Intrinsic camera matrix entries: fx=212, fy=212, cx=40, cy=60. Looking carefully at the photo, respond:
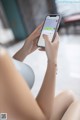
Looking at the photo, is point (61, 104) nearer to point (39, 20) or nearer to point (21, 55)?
point (21, 55)

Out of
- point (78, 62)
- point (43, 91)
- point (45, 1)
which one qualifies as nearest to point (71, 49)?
point (78, 62)

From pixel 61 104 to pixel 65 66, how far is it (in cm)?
119

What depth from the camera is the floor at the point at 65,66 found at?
71.2 inches

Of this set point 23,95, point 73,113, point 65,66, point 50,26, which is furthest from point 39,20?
point 23,95

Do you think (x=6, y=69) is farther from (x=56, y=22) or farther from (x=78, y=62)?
(x=78, y=62)

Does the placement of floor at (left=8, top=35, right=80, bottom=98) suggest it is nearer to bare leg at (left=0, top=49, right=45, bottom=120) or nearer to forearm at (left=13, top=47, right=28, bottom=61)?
forearm at (left=13, top=47, right=28, bottom=61)

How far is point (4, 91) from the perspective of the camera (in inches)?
23.7

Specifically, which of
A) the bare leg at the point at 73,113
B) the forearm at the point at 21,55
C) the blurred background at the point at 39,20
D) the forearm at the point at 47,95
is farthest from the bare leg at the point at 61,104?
the blurred background at the point at 39,20

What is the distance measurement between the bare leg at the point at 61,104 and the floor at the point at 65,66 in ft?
2.27

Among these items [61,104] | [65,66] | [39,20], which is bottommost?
[65,66]

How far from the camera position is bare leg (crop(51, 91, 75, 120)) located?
34.6 inches

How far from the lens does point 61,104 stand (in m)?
0.92

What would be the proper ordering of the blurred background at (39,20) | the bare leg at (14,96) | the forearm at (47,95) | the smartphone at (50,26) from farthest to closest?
the blurred background at (39,20)
the smartphone at (50,26)
the forearm at (47,95)
the bare leg at (14,96)

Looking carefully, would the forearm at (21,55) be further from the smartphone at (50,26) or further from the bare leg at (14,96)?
the bare leg at (14,96)
